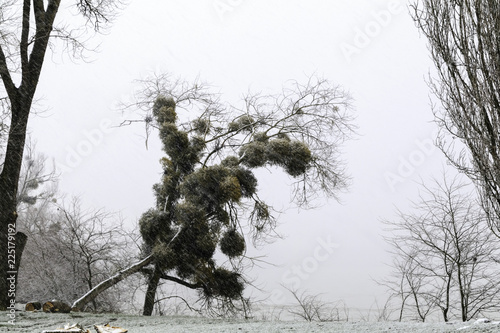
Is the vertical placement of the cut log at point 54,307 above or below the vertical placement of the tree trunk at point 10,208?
below

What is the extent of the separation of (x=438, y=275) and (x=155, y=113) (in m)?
6.23

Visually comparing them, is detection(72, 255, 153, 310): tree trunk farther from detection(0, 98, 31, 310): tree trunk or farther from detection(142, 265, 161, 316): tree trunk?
detection(0, 98, 31, 310): tree trunk

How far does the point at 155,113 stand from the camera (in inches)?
363

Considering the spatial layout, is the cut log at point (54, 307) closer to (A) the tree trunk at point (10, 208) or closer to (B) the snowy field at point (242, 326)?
(A) the tree trunk at point (10, 208)

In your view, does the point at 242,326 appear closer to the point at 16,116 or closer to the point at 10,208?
the point at 10,208

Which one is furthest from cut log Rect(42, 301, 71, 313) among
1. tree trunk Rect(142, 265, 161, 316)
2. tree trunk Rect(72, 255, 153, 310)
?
tree trunk Rect(142, 265, 161, 316)

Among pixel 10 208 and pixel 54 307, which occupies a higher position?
pixel 10 208

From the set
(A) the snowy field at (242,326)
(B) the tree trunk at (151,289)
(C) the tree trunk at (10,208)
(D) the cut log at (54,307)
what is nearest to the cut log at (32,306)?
(D) the cut log at (54,307)

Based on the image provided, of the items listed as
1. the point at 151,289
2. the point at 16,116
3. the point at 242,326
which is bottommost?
the point at 242,326

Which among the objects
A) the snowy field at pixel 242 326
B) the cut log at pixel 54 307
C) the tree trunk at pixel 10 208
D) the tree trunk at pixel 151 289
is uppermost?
the tree trunk at pixel 10 208

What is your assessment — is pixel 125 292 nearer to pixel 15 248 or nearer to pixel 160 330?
pixel 15 248

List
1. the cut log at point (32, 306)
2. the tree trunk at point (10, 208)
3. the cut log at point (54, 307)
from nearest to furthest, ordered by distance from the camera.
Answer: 1. the tree trunk at point (10, 208)
2. the cut log at point (54, 307)
3. the cut log at point (32, 306)

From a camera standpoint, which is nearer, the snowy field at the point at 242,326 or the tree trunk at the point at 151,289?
the snowy field at the point at 242,326

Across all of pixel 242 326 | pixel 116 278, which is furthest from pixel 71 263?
pixel 242 326
